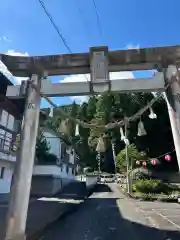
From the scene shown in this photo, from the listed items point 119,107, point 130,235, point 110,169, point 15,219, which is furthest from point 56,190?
point 110,169

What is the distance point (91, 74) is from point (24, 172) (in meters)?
2.96

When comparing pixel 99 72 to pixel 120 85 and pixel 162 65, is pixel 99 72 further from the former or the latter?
pixel 162 65

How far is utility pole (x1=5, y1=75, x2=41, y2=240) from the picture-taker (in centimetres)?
441

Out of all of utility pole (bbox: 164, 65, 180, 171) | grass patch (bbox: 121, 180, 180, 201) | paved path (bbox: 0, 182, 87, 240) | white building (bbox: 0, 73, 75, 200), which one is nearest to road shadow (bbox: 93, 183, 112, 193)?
white building (bbox: 0, 73, 75, 200)

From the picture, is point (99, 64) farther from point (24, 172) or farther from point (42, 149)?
point (42, 149)

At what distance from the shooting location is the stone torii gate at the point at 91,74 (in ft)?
16.3

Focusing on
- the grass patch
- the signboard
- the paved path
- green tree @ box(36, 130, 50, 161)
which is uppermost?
green tree @ box(36, 130, 50, 161)

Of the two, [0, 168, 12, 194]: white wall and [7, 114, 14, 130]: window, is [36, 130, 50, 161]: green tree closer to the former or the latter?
[0, 168, 12, 194]: white wall

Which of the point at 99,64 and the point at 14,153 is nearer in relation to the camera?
the point at 99,64

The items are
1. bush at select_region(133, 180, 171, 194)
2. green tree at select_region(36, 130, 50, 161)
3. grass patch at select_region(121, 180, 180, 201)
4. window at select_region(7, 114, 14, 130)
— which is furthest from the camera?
green tree at select_region(36, 130, 50, 161)

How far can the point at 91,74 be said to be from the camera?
18.0ft

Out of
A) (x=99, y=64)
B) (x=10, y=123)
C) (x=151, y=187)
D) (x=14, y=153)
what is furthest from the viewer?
(x=151, y=187)

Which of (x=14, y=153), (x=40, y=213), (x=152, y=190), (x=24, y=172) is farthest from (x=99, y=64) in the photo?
(x=152, y=190)

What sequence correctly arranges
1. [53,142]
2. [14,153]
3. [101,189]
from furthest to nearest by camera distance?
[101,189]
[53,142]
[14,153]
